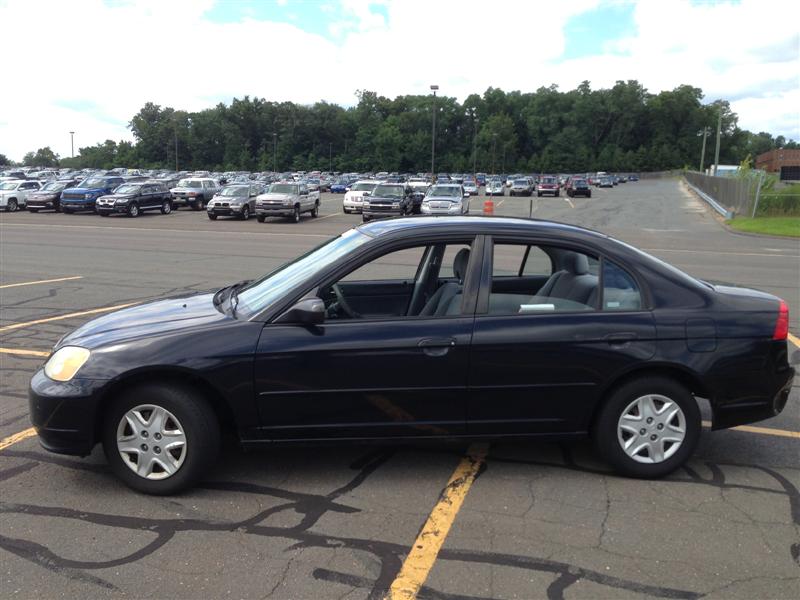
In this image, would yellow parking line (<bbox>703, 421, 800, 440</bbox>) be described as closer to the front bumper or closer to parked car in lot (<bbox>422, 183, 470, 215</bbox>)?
the front bumper

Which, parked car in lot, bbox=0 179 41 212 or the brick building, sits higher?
the brick building

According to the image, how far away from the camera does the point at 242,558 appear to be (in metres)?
3.09

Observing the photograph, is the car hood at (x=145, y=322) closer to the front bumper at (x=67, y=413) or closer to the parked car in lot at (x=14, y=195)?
the front bumper at (x=67, y=413)

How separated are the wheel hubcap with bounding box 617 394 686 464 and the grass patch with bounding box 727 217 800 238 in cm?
2274

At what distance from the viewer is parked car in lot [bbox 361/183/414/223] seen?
29609 millimetres

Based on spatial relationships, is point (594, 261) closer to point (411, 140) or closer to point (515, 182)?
point (515, 182)

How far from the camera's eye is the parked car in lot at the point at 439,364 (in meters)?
3.63

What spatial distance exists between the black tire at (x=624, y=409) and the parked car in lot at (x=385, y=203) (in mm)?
25404

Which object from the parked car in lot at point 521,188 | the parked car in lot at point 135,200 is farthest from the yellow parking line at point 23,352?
the parked car in lot at point 521,188

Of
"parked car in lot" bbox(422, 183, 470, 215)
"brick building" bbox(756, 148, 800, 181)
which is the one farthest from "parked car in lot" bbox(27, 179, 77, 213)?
"brick building" bbox(756, 148, 800, 181)

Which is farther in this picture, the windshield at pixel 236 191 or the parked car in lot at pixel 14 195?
the parked car in lot at pixel 14 195

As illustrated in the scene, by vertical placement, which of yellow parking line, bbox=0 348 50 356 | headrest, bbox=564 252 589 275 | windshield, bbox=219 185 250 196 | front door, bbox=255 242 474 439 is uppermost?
windshield, bbox=219 185 250 196

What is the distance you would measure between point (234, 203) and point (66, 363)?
88.3 ft

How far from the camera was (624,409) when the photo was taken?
12.7 ft
